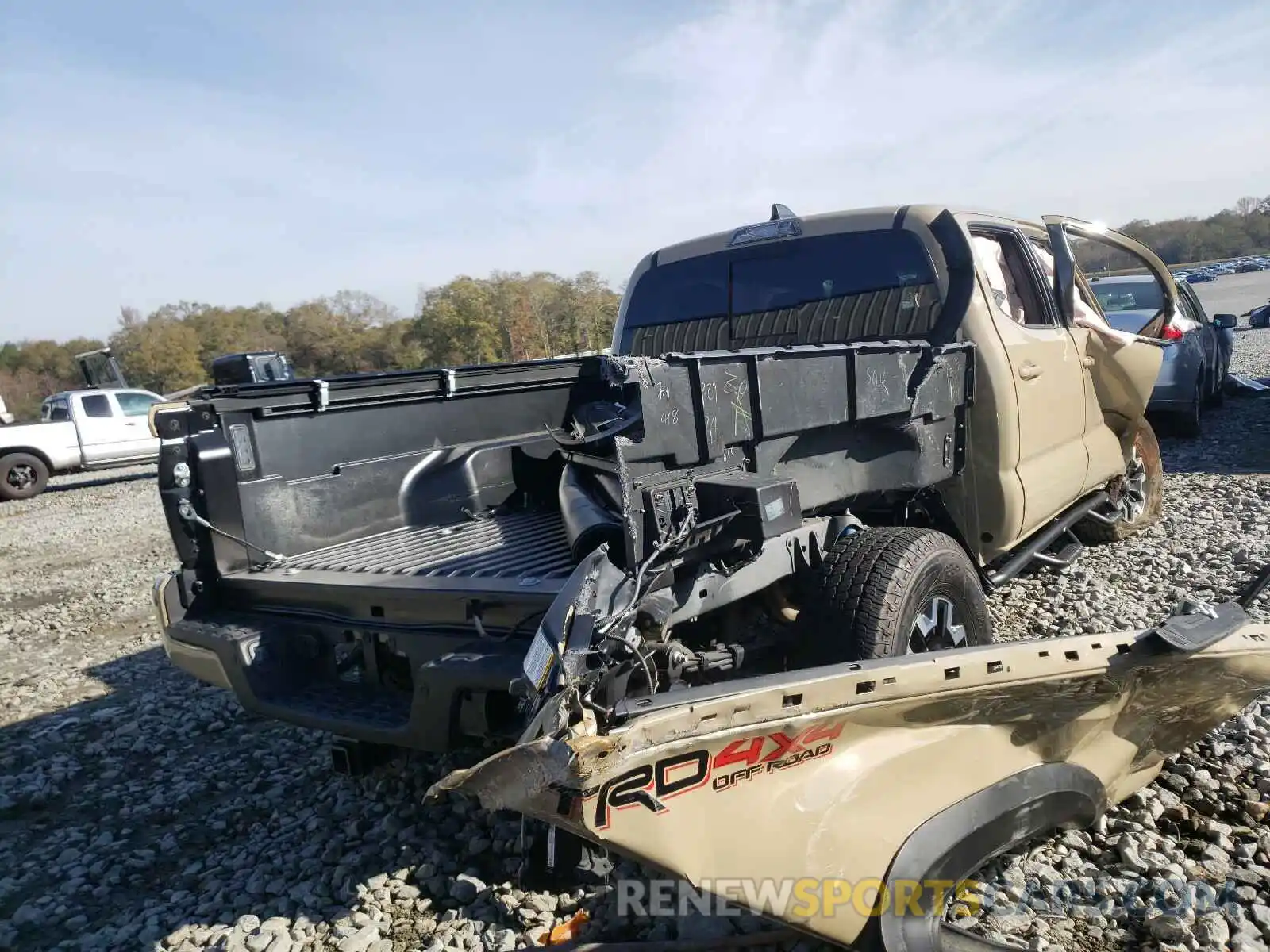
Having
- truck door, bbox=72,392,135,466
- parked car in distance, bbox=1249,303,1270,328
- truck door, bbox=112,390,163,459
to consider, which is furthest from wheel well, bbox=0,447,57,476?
parked car in distance, bbox=1249,303,1270,328

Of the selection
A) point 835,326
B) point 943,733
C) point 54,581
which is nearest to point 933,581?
point 943,733

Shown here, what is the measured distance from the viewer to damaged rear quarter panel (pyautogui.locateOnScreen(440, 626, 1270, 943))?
1.67 meters

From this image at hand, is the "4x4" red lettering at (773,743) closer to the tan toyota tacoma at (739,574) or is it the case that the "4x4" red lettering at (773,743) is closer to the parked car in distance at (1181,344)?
the tan toyota tacoma at (739,574)

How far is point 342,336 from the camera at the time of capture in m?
37.3

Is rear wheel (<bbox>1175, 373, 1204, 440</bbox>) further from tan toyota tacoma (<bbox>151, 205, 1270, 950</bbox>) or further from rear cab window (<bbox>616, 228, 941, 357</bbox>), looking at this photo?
rear cab window (<bbox>616, 228, 941, 357</bbox>)

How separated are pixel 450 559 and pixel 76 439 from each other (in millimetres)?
16122

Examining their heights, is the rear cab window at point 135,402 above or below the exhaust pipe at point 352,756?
above

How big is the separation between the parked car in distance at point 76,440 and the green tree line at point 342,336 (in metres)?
10.1

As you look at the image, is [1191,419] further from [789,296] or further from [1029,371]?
[789,296]

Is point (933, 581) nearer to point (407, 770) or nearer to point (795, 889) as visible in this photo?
point (795, 889)

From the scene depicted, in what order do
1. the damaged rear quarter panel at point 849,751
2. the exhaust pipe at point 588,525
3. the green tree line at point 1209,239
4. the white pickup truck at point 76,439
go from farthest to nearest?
the green tree line at point 1209,239 < the white pickup truck at point 76,439 < the exhaust pipe at point 588,525 < the damaged rear quarter panel at point 849,751

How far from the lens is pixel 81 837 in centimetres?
341

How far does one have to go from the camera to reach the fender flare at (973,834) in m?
2.05

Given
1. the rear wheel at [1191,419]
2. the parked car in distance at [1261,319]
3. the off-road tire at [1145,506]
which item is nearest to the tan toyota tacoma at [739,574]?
the off-road tire at [1145,506]
